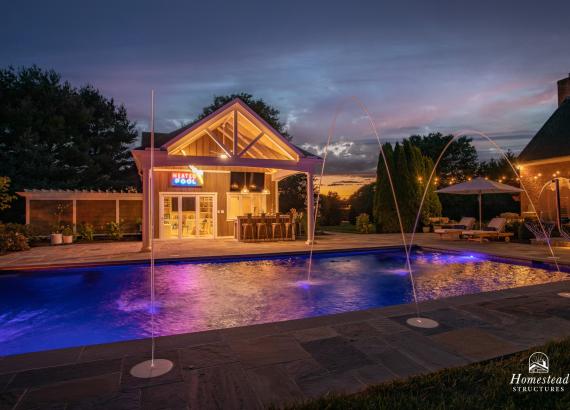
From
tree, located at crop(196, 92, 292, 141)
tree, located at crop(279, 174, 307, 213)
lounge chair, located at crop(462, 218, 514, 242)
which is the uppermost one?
tree, located at crop(196, 92, 292, 141)

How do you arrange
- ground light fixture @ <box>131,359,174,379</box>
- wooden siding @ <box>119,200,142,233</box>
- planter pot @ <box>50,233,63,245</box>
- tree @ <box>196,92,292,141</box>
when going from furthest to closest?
tree @ <box>196,92,292,141</box> < wooden siding @ <box>119,200,142,233</box> < planter pot @ <box>50,233,63,245</box> < ground light fixture @ <box>131,359,174,379</box>

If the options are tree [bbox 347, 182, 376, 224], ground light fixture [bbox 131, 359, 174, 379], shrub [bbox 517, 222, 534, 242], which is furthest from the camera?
tree [bbox 347, 182, 376, 224]

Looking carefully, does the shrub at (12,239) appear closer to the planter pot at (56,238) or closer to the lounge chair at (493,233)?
the planter pot at (56,238)

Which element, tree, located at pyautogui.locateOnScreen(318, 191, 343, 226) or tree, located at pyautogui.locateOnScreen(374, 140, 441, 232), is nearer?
tree, located at pyautogui.locateOnScreen(374, 140, 441, 232)

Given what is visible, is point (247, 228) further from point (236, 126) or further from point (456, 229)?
point (456, 229)

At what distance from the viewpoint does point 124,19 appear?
1407 centimetres

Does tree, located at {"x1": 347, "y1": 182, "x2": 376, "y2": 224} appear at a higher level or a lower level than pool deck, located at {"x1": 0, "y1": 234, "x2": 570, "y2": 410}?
higher

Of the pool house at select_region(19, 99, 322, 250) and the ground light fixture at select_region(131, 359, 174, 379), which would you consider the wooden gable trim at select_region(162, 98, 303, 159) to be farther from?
the ground light fixture at select_region(131, 359, 174, 379)

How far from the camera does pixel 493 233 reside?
45.2 feet

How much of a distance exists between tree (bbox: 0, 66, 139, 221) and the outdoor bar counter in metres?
13.8

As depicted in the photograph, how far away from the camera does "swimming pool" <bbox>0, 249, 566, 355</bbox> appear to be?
532 cm

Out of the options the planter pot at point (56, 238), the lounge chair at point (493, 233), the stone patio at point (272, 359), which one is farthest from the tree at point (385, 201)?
the planter pot at point (56, 238)

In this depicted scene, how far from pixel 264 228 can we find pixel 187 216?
432 cm

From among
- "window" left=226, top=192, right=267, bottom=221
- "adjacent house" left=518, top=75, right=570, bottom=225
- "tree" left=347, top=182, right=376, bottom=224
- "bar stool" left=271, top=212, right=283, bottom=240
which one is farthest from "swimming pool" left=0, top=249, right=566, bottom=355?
"tree" left=347, top=182, right=376, bottom=224
